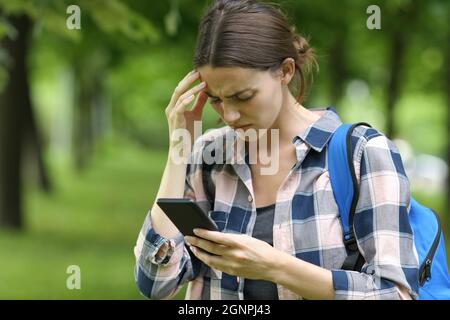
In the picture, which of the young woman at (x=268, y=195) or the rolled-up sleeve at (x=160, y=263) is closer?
the young woman at (x=268, y=195)

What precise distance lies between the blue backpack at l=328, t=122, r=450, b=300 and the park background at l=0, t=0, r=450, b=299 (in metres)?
0.65

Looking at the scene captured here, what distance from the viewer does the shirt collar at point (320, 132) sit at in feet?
7.22

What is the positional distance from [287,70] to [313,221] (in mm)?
482

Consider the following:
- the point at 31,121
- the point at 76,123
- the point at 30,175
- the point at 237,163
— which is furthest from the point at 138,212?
the point at 237,163

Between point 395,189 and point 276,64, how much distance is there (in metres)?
0.52

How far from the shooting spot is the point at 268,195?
2.29 meters

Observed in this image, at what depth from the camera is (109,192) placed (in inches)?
752

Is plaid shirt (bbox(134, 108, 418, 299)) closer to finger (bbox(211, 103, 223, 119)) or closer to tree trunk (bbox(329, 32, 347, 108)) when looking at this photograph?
finger (bbox(211, 103, 223, 119))

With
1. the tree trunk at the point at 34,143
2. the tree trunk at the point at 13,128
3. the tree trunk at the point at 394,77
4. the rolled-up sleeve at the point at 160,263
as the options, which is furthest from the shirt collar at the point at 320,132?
the tree trunk at the point at 394,77

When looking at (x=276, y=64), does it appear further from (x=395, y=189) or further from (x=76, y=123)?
(x=76, y=123)

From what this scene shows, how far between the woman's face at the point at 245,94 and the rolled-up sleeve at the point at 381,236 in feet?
1.17

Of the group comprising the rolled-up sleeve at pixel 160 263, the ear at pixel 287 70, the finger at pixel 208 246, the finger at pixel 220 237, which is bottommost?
the rolled-up sleeve at pixel 160 263

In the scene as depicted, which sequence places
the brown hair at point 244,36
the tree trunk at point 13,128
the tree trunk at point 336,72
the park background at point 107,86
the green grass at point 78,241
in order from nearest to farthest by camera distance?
1. the brown hair at point 244,36
2. the park background at point 107,86
3. the green grass at point 78,241
4. the tree trunk at point 13,128
5. the tree trunk at point 336,72

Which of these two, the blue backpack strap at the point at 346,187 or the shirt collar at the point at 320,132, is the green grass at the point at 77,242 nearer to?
the shirt collar at the point at 320,132
